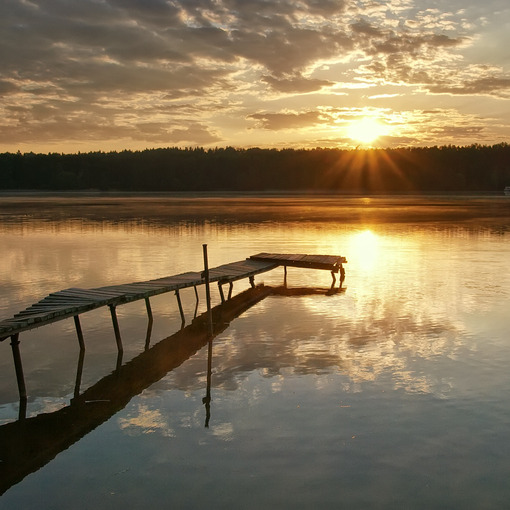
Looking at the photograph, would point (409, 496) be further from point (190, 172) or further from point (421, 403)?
point (190, 172)

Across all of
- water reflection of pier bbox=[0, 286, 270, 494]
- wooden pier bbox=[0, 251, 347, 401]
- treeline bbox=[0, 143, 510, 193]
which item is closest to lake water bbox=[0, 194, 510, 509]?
water reflection of pier bbox=[0, 286, 270, 494]

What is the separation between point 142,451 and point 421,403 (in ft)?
13.9

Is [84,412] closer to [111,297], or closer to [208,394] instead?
[208,394]

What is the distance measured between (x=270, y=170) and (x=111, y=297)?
176112 mm

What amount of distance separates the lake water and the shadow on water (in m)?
0.03

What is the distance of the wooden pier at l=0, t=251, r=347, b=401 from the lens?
10281 mm

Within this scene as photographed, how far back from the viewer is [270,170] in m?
187

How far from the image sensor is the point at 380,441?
793 centimetres

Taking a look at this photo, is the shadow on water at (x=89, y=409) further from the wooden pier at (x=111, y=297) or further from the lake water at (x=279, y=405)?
the wooden pier at (x=111, y=297)

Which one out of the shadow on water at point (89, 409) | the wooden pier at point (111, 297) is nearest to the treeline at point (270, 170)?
the wooden pier at point (111, 297)

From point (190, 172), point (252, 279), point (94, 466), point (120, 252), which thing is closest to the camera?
point (94, 466)

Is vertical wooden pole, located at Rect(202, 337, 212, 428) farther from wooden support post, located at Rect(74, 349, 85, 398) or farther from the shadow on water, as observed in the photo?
wooden support post, located at Rect(74, 349, 85, 398)

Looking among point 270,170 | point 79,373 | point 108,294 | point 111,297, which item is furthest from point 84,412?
point 270,170

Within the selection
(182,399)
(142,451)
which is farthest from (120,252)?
(142,451)
